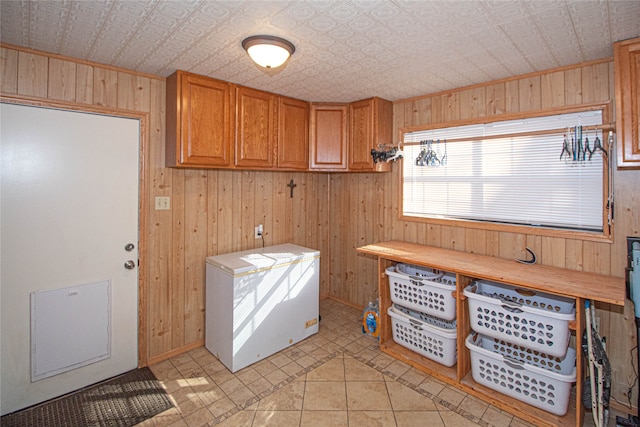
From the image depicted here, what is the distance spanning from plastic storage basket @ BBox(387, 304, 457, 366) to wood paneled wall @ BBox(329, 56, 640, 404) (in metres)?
0.69

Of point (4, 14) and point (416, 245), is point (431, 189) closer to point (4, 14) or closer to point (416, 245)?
point (416, 245)

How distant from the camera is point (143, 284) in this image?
2.63 meters

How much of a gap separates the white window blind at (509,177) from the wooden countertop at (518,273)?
14.4 inches

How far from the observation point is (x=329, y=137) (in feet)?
11.2

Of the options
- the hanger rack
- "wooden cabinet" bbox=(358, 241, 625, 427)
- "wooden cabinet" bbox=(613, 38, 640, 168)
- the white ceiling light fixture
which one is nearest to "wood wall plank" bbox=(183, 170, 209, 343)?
the white ceiling light fixture

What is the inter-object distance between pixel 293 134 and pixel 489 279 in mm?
2150

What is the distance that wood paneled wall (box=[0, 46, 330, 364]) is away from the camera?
2.20 metres

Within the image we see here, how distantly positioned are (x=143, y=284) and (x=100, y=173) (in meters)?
0.91

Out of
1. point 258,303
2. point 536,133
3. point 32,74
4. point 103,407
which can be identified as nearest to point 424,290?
point 258,303

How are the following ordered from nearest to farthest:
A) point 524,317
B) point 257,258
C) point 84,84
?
point 524,317 → point 84,84 → point 257,258

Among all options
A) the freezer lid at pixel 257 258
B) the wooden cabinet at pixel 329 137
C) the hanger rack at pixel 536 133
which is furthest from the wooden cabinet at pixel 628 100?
the freezer lid at pixel 257 258

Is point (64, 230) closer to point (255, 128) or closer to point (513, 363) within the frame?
point (255, 128)

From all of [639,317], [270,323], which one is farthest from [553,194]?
[270,323]

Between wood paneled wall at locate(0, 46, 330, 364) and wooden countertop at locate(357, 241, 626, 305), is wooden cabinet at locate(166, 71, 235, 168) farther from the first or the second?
wooden countertop at locate(357, 241, 626, 305)
